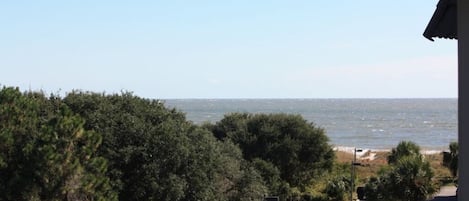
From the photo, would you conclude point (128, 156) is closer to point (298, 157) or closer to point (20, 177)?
point (20, 177)

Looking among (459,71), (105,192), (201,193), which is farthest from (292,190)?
(459,71)

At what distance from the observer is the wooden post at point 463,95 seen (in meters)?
5.18

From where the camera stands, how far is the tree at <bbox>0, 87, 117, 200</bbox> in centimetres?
1769

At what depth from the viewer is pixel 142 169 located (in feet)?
80.6

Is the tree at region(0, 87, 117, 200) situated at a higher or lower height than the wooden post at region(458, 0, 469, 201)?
lower

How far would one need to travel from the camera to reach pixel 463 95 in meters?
5.23

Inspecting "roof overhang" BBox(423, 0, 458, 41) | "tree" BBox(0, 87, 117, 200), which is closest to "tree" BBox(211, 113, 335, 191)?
"tree" BBox(0, 87, 117, 200)

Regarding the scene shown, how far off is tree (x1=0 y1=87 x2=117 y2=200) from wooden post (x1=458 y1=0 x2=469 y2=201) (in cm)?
1358

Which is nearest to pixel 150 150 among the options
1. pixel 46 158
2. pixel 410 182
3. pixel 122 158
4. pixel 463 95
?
pixel 122 158

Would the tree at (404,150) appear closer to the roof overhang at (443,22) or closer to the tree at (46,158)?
the tree at (46,158)

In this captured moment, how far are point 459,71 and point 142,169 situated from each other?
20060 millimetres

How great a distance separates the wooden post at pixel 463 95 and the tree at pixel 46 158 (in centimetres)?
1358

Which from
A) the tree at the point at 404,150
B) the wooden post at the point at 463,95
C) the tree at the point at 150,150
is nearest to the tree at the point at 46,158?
the tree at the point at 150,150

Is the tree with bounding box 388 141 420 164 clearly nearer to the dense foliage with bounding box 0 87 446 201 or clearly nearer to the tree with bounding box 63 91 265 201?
the dense foliage with bounding box 0 87 446 201
